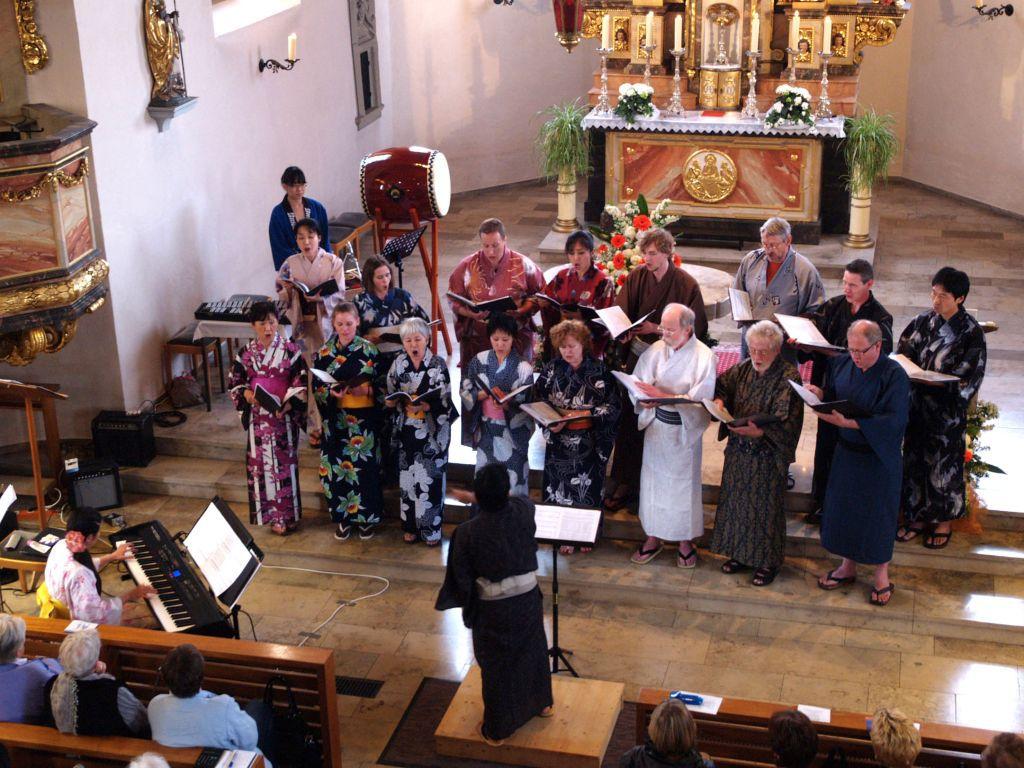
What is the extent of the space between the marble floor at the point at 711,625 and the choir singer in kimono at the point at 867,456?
35 centimetres

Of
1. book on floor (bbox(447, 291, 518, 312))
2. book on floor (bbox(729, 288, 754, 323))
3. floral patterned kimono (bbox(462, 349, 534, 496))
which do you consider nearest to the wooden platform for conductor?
floral patterned kimono (bbox(462, 349, 534, 496))

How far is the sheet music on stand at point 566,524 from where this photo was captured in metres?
6.12

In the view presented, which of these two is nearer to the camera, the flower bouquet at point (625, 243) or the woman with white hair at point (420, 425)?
the woman with white hair at point (420, 425)

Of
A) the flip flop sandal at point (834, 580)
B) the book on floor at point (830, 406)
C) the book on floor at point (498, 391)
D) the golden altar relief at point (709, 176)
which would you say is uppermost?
the golden altar relief at point (709, 176)

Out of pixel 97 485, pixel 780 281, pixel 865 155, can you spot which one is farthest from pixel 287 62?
pixel 780 281

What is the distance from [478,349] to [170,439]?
7.52 ft

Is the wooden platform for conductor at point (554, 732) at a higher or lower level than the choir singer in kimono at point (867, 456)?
lower

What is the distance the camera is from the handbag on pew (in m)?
5.59

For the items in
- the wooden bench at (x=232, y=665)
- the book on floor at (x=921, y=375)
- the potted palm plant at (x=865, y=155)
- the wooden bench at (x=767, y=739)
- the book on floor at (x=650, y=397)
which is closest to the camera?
the wooden bench at (x=767, y=739)

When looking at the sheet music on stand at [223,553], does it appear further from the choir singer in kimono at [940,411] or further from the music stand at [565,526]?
the choir singer in kimono at [940,411]

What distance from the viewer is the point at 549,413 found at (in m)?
7.22

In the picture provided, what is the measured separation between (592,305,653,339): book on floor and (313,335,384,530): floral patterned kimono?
1362mm

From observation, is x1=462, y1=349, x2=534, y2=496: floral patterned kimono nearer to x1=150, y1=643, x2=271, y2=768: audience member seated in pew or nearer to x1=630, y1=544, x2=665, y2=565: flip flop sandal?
x1=630, y1=544, x2=665, y2=565: flip flop sandal

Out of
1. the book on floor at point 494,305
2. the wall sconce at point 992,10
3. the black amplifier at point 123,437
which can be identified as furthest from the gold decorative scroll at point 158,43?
the wall sconce at point 992,10
